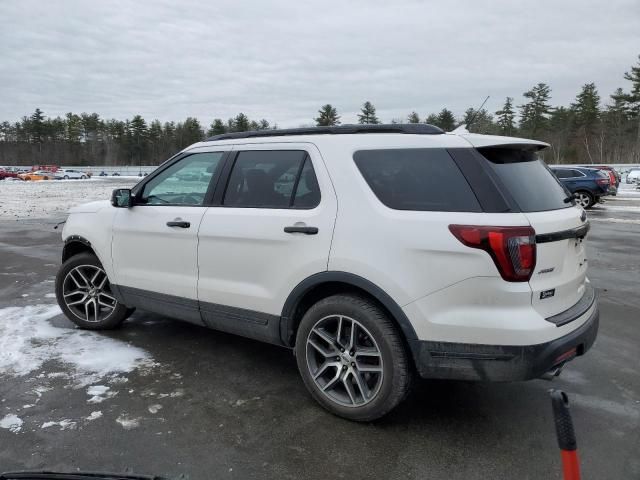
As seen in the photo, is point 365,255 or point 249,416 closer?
point 365,255

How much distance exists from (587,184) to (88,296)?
66.5 feet

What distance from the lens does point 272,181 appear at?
12.2 ft

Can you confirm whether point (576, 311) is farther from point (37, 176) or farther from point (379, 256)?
point (37, 176)

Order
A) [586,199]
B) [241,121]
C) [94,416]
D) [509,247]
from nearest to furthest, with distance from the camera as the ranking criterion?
[509,247]
[94,416]
[586,199]
[241,121]

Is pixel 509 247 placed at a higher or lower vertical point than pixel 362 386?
higher

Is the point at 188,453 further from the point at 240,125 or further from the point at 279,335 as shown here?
A: the point at 240,125

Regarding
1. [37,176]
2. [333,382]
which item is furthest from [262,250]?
[37,176]

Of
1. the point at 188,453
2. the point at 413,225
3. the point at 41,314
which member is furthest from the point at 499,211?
the point at 41,314

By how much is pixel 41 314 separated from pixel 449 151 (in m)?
4.72

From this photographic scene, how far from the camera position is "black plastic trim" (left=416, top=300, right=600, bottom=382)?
2766 millimetres

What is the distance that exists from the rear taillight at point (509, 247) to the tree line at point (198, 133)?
196 ft

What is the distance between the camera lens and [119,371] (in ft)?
13.3

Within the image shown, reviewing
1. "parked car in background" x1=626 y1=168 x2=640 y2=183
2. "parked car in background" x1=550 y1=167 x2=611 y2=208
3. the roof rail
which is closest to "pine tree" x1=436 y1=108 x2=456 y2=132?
the roof rail

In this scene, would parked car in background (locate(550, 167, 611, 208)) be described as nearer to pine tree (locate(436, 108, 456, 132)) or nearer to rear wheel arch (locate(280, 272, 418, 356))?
pine tree (locate(436, 108, 456, 132))
